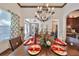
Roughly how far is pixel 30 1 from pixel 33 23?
32cm

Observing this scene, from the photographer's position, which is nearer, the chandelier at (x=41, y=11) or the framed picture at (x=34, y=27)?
the framed picture at (x=34, y=27)

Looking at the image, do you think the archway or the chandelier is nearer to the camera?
the archway

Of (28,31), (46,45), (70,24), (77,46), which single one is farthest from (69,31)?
(46,45)

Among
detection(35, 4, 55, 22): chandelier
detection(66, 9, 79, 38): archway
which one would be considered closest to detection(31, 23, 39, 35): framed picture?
detection(35, 4, 55, 22): chandelier

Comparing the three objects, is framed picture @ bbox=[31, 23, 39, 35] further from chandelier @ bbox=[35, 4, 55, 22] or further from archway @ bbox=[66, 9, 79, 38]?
archway @ bbox=[66, 9, 79, 38]

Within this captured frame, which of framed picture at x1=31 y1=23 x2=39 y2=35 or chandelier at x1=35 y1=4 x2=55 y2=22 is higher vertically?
chandelier at x1=35 y1=4 x2=55 y2=22

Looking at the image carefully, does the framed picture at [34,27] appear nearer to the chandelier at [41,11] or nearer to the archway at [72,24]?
the chandelier at [41,11]

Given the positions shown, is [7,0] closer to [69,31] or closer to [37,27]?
[37,27]

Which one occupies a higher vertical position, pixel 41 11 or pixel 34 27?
pixel 41 11

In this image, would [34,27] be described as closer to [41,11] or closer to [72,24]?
[72,24]

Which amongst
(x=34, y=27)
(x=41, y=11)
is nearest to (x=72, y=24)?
(x=34, y=27)

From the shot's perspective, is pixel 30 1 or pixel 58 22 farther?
pixel 58 22

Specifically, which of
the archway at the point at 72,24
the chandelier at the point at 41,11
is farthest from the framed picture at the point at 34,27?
the archway at the point at 72,24

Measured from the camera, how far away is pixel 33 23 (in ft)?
3.28
